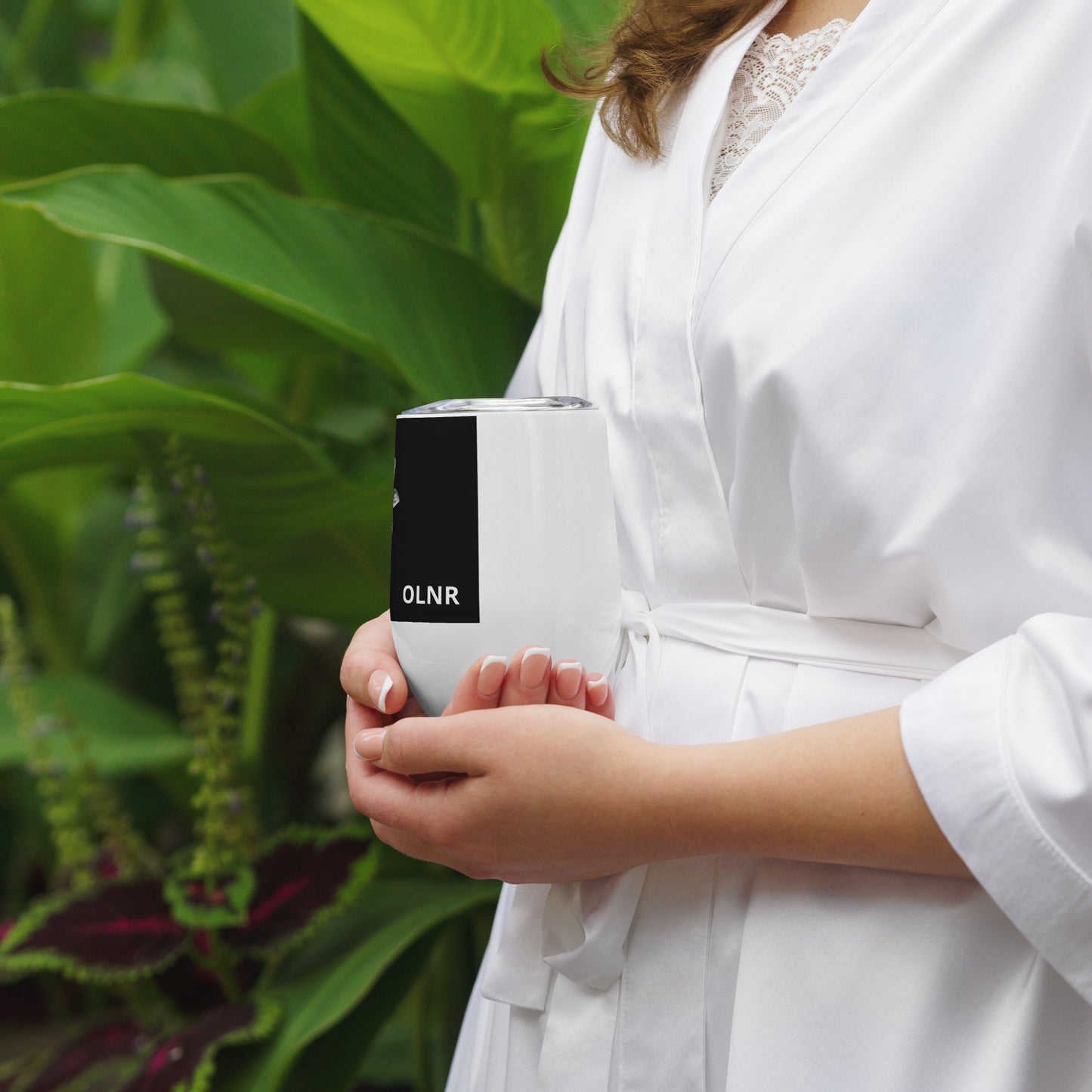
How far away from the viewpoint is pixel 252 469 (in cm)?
88

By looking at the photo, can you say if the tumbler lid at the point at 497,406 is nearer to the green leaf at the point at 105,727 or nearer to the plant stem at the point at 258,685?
the green leaf at the point at 105,727

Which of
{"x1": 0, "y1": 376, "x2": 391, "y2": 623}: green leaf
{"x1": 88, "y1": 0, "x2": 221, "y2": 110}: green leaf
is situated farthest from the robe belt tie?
{"x1": 88, "y1": 0, "x2": 221, "y2": 110}: green leaf

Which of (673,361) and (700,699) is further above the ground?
(673,361)

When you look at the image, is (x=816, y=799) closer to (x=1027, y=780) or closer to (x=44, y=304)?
(x=1027, y=780)

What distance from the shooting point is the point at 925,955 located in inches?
17.8

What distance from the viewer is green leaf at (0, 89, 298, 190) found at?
0.98m

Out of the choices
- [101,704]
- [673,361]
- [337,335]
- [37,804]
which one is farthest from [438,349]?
[37,804]

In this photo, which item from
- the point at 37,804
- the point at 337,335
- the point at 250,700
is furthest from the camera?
the point at 37,804

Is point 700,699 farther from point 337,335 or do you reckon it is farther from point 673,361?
point 337,335

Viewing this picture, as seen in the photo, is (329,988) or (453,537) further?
(329,988)

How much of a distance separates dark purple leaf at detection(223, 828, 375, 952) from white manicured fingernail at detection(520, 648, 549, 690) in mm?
599

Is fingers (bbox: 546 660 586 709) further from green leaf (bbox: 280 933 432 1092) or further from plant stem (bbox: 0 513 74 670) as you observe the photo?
plant stem (bbox: 0 513 74 670)

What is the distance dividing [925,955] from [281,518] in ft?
2.08

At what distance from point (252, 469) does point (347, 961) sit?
1.47ft
